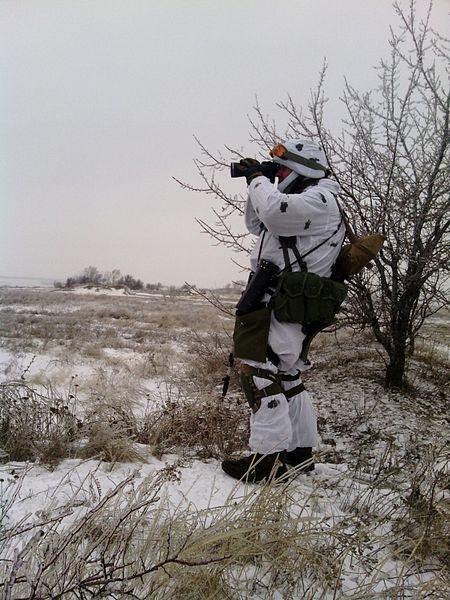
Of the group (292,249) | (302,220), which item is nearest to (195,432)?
(292,249)

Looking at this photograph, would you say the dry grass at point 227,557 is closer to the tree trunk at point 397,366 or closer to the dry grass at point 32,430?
the dry grass at point 32,430

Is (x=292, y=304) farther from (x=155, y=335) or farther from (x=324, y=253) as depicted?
(x=155, y=335)

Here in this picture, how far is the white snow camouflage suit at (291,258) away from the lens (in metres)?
2.23

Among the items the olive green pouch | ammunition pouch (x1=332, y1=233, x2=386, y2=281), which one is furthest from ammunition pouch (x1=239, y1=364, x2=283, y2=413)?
ammunition pouch (x1=332, y1=233, x2=386, y2=281)

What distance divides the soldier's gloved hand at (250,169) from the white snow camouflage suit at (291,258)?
0.08 meters

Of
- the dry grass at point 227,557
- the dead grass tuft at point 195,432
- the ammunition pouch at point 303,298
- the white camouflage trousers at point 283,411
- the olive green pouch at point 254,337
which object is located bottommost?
the dead grass tuft at point 195,432

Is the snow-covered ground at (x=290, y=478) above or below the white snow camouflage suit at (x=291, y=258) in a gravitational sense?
below

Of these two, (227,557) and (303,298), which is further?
(303,298)

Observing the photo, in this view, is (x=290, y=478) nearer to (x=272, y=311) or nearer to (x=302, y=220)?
(x=272, y=311)

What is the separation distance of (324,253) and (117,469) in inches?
66.2

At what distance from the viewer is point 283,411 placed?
228cm

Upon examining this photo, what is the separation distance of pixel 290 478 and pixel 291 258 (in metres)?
1.18

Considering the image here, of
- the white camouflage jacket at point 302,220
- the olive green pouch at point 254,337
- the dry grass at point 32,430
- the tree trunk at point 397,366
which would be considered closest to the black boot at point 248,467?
the olive green pouch at point 254,337

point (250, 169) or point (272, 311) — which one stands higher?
point (250, 169)
